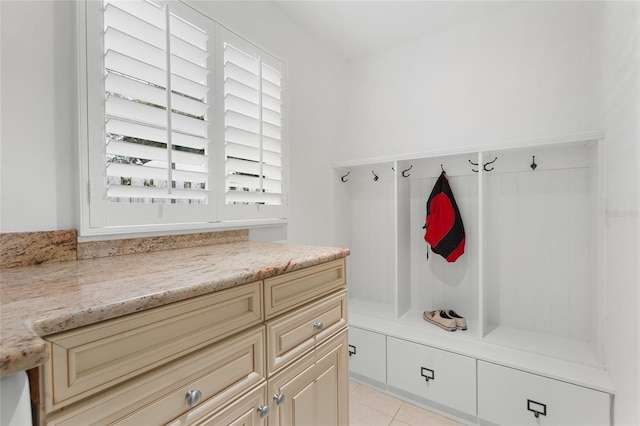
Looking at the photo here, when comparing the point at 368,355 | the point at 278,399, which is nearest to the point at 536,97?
the point at 368,355

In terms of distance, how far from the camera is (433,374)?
1.83 m

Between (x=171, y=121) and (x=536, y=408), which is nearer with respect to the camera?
(x=171, y=121)

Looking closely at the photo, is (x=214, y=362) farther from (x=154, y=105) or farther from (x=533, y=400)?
(x=533, y=400)

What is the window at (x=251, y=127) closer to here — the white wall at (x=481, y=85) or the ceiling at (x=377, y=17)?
the ceiling at (x=377, y=17)

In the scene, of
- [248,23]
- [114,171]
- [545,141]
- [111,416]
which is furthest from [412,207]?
[111,416]

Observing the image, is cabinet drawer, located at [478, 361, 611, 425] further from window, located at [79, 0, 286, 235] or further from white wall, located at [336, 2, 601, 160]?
window, located at [79, 0, 286, 235]

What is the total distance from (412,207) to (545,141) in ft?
3.14

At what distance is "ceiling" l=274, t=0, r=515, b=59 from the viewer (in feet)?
6.49

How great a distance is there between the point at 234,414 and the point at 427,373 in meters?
1.44

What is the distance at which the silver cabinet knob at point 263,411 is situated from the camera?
0.89 m

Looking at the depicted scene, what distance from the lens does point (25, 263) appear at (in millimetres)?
965

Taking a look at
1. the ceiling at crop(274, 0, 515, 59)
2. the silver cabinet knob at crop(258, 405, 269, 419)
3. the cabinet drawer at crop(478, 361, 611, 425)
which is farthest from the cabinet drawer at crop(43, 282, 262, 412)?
the ceiling at crop(274, 0, 515, 59)

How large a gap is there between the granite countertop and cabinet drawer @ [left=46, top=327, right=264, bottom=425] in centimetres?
16

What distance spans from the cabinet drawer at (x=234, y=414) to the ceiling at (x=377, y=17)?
85.6 inches
